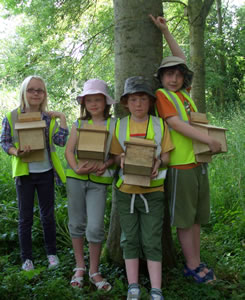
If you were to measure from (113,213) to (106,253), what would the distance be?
436 mm

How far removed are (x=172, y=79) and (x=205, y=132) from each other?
579 millimetres

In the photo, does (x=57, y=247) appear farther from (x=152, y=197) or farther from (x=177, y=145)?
(x=177, y=145)

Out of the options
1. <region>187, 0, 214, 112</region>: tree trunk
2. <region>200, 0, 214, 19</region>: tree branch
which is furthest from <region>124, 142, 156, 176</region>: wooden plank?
<region>200, 0, 214, 19</region>: tree branch

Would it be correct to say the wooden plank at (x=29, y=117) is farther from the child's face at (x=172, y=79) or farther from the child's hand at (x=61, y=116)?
the child's face at (x=172, y=79)

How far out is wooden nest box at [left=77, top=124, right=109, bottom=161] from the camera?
2807 millimetres

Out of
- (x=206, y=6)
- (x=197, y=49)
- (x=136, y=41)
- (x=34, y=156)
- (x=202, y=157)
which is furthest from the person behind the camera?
(x=197, y=49)

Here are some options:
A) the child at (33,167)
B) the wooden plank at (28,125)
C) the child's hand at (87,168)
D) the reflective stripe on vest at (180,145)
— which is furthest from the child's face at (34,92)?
the reflective stripe on vest at (180,145)

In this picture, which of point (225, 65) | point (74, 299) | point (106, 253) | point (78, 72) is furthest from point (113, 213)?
point (225, 65)

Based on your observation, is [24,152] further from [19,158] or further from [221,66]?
[221,66]

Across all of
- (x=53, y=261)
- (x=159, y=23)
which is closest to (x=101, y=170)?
(x=53, y=261)

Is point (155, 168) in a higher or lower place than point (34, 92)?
lower

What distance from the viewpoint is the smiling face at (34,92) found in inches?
132

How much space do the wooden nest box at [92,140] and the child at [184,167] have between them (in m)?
0.57

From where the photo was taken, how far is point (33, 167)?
3.34 m
